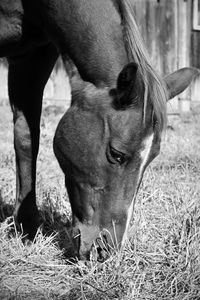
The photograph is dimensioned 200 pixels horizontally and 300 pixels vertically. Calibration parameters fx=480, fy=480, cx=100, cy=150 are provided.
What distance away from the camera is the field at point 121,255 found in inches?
85.5

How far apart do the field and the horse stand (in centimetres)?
16

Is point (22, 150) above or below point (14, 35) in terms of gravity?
below

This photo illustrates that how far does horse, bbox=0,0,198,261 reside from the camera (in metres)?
2.19

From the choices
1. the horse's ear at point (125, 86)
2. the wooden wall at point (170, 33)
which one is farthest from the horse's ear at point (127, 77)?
the wooden wall at point (170, 33)

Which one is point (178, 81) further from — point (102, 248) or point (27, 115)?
point (27, 115)

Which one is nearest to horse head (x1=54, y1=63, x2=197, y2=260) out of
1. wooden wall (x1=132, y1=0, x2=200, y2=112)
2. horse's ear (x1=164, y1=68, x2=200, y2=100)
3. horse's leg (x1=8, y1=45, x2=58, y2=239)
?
horse's ear (x1=164, y1=68, x2=200, y2=100)

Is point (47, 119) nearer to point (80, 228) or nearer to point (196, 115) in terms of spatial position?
point (196, 115)

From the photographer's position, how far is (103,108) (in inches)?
88.9

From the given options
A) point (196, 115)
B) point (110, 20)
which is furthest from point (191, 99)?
point (110, 20)

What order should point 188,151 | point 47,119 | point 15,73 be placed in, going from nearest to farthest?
point 15,73
point 188,151
point 47,119

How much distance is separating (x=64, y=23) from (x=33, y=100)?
724 mm

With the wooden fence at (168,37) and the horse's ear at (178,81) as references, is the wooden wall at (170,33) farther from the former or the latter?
the horse's ear at (178,81)

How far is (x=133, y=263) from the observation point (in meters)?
2.41

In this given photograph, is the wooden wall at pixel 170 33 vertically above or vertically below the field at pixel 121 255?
above
